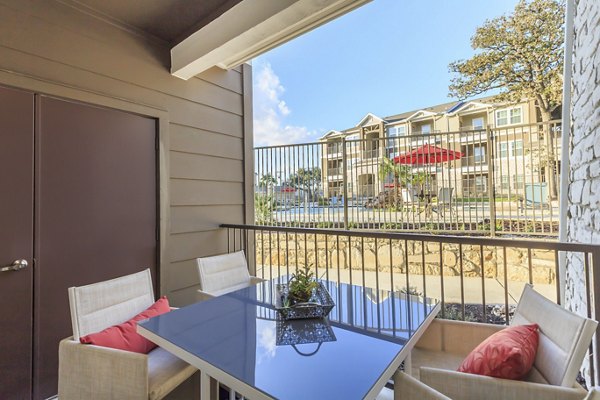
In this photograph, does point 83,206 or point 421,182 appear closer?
point 83,206

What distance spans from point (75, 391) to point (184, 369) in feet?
1.54

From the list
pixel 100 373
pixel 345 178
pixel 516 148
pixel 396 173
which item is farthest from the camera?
pixel 396 173

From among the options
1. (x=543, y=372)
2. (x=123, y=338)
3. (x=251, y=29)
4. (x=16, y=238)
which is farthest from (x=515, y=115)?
(x=16, y=238)

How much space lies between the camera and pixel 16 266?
6.07 feet

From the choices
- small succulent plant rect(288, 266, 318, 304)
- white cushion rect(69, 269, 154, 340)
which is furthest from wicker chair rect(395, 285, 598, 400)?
white cushion rect(69, 269, 154, 340)

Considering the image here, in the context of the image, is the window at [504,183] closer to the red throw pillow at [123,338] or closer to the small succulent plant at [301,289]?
the small succulent plant at [301,289]

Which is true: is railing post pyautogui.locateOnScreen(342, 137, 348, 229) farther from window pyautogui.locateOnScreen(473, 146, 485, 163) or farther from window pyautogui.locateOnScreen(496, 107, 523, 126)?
window pyautogui.locateOnScreen(496, 107, 523, 126)

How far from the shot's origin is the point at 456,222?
473 cm

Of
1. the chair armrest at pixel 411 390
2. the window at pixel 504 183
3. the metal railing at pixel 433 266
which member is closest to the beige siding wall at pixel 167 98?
the metal railing at pixel 433 266

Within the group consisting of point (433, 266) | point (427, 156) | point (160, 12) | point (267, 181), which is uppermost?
point (160, 12)

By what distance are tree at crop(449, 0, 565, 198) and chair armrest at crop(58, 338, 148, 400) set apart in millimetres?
7607

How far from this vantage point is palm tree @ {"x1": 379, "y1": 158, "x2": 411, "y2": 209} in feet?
16.5

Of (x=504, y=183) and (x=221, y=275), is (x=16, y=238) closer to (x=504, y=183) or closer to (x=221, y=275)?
(x=221, y=275)

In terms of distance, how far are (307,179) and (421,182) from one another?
1856 mm
